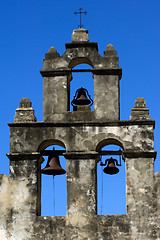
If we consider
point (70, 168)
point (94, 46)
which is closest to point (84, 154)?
point (70, 168)

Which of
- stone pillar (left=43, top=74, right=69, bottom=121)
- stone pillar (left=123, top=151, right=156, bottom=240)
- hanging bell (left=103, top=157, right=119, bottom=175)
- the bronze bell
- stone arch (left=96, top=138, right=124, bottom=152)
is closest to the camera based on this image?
stone pillar (left=123, top=151, right=156, bottom=240)

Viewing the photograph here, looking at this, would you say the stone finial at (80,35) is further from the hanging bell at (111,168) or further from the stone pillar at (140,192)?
the stone pillar at (140,192)

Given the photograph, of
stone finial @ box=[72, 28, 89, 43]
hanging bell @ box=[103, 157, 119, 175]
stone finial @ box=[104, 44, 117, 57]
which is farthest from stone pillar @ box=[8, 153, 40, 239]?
stone finial @ box=[72, 28, 89, 43]

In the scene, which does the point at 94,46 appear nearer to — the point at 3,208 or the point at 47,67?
the point at 47,67

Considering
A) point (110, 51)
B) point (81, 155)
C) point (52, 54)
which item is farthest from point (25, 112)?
point (110, 51)

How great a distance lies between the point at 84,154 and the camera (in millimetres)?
17438

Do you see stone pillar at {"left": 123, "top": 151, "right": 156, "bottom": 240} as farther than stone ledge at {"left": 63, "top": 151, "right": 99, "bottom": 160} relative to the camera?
No

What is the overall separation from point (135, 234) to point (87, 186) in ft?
5.07

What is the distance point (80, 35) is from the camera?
18703 mm

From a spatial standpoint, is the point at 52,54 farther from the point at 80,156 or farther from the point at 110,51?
the point at 80,156

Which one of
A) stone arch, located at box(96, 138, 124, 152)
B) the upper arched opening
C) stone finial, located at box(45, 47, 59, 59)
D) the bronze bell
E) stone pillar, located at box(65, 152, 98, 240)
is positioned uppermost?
stone finial, located at box(45, 47, 59, 59)

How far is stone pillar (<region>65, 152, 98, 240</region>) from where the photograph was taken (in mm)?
16891

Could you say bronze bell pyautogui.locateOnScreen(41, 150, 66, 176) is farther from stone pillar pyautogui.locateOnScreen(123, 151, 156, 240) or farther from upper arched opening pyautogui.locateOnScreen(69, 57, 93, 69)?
upper arched opening pyautogui.locateOnScreen(69, 57, 93, 69)

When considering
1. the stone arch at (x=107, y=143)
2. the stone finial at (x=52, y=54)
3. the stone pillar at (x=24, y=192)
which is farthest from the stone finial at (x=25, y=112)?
the stone arch at (x=107, y=143)
